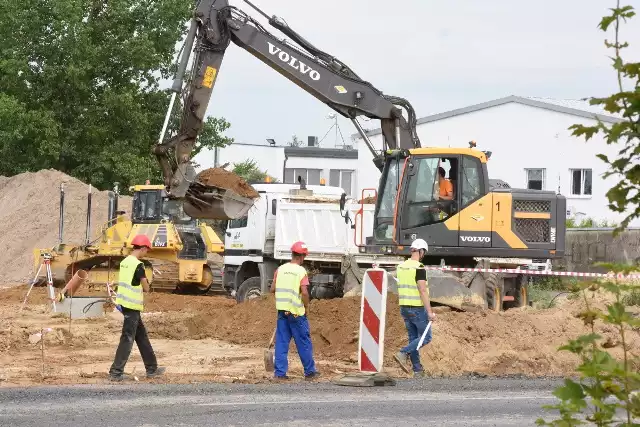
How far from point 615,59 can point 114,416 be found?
23.7ft

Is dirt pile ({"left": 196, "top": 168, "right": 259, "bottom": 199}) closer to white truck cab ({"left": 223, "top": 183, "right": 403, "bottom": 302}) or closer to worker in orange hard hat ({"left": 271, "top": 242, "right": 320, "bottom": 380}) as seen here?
white truck cab ({"left": 223, "top": 183, "right": 403, "bottom": 302})

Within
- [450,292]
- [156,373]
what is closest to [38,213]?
[450,292]

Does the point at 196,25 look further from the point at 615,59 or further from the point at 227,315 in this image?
the point at 615,59

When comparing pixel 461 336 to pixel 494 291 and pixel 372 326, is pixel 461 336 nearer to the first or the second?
pixel 494 291

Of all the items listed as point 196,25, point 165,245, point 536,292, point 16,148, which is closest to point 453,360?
point 196,25

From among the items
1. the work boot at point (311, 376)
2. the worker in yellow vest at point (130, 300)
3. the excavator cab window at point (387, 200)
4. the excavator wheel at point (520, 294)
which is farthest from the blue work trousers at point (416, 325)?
the excavator wheel at point (520, 294)

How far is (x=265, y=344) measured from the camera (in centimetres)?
1858

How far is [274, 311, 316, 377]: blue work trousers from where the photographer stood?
45.0 ft

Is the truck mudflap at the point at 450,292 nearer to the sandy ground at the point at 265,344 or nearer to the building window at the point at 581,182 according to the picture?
the sandy ground at the point at 265,344

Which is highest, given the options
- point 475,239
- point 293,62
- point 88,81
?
point 88,81

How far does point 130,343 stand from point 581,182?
3502 centimetres

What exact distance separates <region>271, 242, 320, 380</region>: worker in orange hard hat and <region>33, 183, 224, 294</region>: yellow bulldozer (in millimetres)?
14885

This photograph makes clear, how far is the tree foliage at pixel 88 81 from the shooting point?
3966 centimetres

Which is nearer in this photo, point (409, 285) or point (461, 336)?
point (409, 285)
